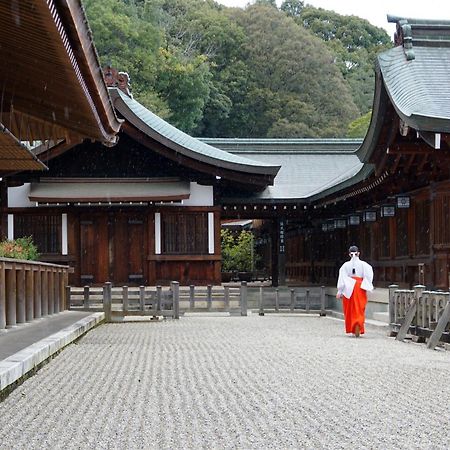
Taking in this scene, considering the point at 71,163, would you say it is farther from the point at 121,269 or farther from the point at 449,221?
the point at 449,221

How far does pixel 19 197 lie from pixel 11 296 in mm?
12070

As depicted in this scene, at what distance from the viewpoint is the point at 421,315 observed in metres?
13.1

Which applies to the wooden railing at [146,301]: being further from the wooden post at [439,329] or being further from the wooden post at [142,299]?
the wooden post at [439,329]

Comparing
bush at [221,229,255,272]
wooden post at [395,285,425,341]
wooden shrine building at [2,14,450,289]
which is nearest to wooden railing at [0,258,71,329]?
wooden post at [395,285,425,341]

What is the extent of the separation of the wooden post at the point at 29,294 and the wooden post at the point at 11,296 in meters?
1.14

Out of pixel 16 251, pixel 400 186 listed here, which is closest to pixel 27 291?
pixel 16 251

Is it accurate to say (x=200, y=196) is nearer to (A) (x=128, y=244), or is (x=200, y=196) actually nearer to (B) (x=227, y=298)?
(A) (x=128, y=244)

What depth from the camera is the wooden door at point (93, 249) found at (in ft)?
79.0

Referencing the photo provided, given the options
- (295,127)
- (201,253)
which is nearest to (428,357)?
(201,253)

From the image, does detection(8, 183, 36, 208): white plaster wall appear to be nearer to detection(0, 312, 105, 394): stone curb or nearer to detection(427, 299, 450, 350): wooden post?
detection(0, 312, 105, 394): stone curb

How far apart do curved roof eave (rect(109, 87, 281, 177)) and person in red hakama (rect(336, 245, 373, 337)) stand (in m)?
9.03

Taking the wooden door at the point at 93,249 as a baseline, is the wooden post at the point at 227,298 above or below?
below

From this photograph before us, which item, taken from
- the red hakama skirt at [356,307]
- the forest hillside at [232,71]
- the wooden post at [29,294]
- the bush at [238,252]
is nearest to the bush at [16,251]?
the wooden post at [29,294]

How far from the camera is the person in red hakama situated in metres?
14.5
